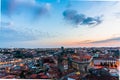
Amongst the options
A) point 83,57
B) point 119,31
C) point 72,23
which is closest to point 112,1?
point 119,31

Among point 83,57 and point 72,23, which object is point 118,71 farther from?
point 72,23

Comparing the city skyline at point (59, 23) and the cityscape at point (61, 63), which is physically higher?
the city skyline at point (59, 23)

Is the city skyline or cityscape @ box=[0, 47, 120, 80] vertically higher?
the city skyline

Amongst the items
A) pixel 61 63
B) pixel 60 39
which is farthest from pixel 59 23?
pixel 61 63

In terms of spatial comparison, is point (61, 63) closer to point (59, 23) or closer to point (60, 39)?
point (60, 39)

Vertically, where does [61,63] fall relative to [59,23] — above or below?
below

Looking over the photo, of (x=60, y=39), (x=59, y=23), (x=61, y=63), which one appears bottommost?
(x=61, y=63)
